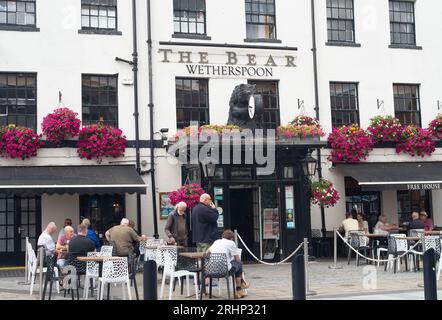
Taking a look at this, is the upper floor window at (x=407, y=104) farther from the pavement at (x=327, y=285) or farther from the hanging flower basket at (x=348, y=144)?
the pavement at (x=327, y=285)

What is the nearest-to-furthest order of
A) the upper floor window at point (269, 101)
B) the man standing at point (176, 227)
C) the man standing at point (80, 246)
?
the man standing at point (80, 246)
the man standing at point (176, 227)
the upper floor window at point (269, 101)

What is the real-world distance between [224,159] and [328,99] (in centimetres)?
469

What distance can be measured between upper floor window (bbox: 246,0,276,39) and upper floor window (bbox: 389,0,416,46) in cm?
418

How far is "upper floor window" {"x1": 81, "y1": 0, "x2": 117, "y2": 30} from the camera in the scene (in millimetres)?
19516

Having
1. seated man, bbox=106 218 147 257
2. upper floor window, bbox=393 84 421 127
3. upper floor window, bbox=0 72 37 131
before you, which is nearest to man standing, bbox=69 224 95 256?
seated man, bbox=106 218 147 257

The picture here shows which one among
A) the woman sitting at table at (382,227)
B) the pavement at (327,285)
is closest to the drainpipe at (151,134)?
the pavement at (327,285)

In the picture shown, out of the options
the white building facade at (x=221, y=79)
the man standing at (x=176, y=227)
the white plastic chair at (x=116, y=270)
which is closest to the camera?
the white plastic chair at (x=116, y=270)

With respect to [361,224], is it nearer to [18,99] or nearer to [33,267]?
[33,267]

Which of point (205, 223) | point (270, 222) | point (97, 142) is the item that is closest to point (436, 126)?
point (270, 222)

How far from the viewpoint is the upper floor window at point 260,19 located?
68.8 feet

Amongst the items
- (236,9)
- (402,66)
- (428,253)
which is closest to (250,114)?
(236,9)

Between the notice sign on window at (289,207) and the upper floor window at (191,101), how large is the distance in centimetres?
317

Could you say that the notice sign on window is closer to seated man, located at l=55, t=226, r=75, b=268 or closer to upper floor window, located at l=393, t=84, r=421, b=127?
upper floor window, located at l=393, t=84, r=421, b=127

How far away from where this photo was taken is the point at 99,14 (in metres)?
19.7
